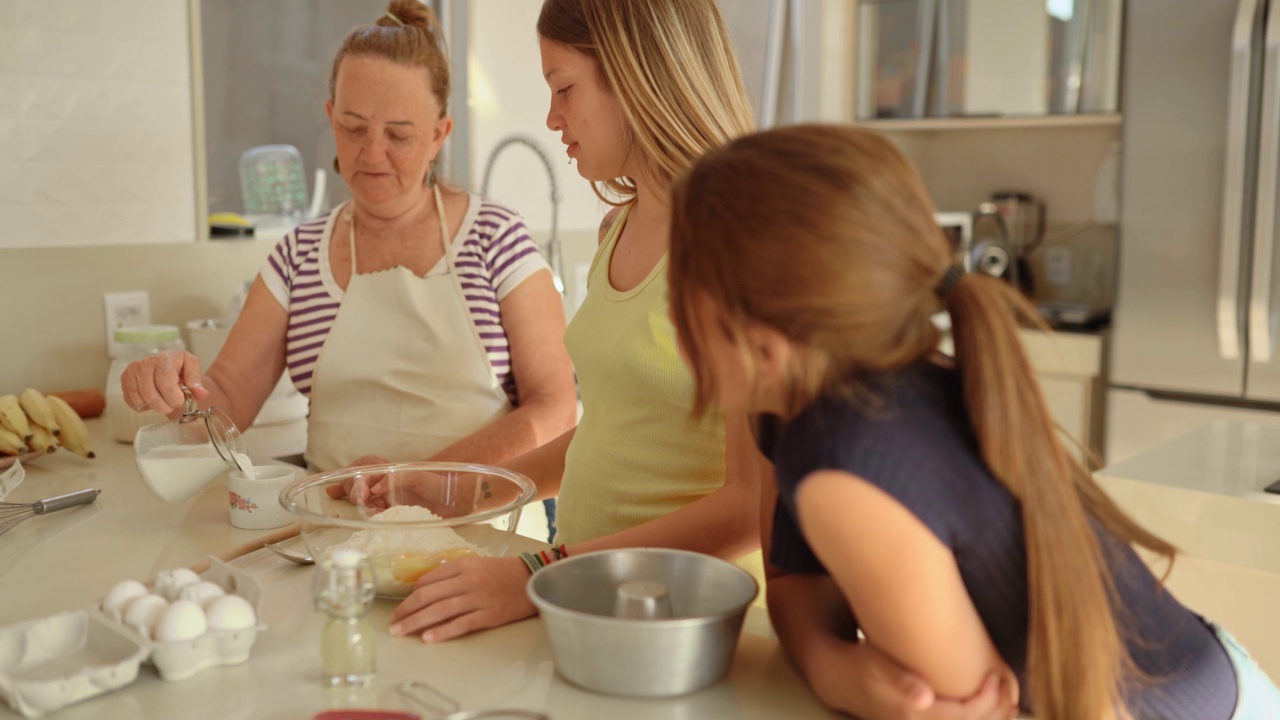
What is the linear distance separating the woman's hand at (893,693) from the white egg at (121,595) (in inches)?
21.5

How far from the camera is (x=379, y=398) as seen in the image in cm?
165

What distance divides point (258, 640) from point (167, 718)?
0.47ft

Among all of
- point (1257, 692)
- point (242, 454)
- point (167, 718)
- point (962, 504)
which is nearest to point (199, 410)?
point (242, 454)

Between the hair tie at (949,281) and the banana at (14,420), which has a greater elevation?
the hair tie at (949,281)

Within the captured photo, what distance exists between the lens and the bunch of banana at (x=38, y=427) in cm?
158

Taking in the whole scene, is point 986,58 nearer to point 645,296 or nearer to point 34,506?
point 645,296

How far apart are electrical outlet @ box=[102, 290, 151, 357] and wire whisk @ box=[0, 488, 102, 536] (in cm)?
68

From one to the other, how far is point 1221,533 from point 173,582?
3.92 ft

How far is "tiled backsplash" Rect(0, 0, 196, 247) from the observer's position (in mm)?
1855

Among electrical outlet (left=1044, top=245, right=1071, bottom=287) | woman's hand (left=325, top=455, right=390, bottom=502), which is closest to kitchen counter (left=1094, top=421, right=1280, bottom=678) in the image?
woman's hand (left=325, top=455, right=390, bottom=502)

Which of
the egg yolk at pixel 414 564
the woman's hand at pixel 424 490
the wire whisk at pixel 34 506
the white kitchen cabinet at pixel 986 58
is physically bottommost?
the wire whisk at pixel 34 506

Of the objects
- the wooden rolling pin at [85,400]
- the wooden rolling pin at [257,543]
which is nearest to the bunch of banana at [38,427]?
the wooden rolling pin at [85,400]

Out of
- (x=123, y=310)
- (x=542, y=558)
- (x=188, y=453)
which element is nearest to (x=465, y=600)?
(x=542, y=558)

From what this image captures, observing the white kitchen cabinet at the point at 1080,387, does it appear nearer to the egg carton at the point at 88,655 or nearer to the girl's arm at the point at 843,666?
the girl's arm at the point at 843,666
